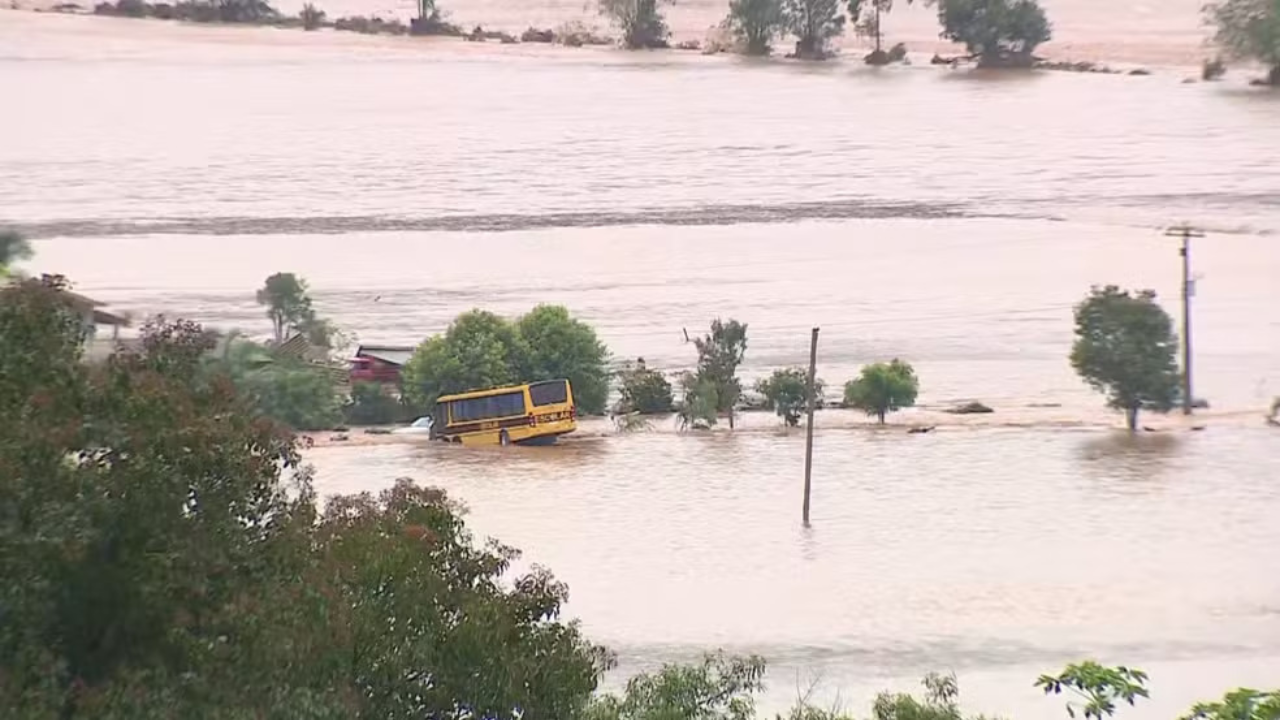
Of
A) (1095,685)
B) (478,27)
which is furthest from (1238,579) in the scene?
(478,27)

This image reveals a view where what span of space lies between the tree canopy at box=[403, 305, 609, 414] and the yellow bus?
0.10m

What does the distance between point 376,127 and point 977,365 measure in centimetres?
644

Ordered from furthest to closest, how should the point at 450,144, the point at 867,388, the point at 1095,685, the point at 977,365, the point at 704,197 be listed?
the point at 450,144 < the point at 704,197 < the point at 977,365 < the point at 867,388 < the point at 1095,685

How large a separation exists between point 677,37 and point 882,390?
10804 mm

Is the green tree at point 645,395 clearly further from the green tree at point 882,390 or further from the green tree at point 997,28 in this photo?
the green tree at point 997,28

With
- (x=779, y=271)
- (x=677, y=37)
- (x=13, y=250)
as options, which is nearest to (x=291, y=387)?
(x=13, y=250)

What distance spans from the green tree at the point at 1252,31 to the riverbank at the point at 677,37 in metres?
0.44

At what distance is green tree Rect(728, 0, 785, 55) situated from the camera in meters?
16.7

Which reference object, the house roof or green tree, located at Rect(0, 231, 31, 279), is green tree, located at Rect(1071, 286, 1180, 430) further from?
green tree, located at Rect(0, 231, 31, 279)

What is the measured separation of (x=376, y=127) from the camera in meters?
13.9

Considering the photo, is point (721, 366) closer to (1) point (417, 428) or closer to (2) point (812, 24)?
(1) point (417, 428)

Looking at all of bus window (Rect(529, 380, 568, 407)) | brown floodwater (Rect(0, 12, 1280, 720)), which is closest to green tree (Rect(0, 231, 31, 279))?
brown floodwater (Rect(0, 12, 1280, 720))

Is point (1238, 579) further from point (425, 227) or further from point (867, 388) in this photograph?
point (425, 227)

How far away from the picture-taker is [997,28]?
16391 millimetres
